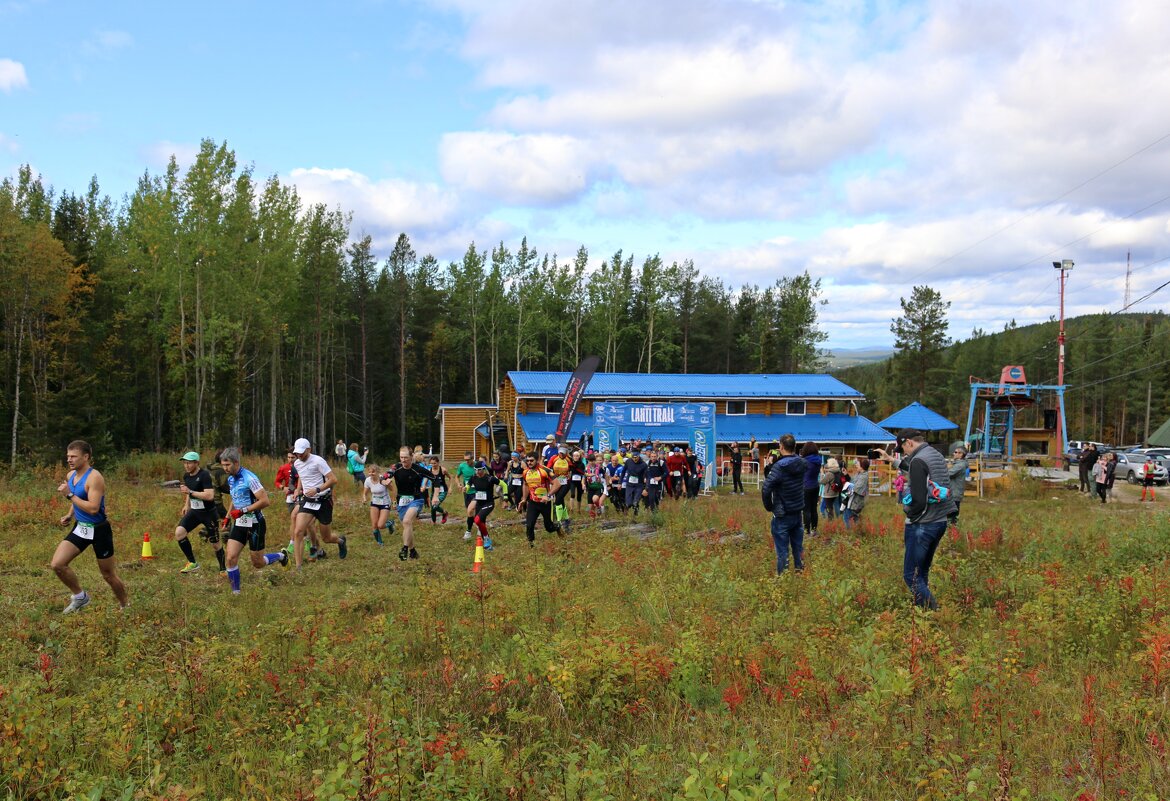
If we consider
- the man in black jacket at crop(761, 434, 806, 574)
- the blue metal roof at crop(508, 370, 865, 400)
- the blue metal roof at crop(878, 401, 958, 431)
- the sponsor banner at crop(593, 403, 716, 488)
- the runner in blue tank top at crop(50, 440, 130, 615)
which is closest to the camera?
the runner in blue tank top at crop(50, 440, 130, 615)

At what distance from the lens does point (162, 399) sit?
45.0 metres

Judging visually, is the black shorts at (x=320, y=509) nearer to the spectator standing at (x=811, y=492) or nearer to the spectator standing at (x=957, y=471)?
the spectator standing at (x=811, y=492)

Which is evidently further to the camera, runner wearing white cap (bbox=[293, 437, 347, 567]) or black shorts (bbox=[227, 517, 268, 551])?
runner wearing white cap (bbox=[293, 437, 347, 567])

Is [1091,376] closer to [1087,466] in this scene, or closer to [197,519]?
[1087,466]

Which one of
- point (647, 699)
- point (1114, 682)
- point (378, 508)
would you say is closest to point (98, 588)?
point (378, 508)

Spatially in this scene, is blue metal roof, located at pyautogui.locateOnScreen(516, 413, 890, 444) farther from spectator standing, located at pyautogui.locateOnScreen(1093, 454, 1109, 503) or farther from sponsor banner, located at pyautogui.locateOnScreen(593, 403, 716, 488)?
spectator standing, located at pyautogui.locateOnScreen(1093, 454, 1109, 503)

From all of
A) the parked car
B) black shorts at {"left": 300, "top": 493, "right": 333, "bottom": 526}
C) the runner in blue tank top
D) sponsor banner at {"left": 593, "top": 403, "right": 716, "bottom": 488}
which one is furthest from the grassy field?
the parked car

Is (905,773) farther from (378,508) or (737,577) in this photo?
(378,508)

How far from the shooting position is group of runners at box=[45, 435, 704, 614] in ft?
25.6

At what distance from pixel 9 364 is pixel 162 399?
538 inches

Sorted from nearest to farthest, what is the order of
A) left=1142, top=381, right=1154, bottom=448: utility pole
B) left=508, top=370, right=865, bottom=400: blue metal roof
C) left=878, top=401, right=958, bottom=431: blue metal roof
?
left=508, top=370, right=865, bottom=400: blue metal roof, left=878, top=401, right=958, bottom=431: blue metal roof, left=1142, top=381, right=1154, bottom=448: utility pole

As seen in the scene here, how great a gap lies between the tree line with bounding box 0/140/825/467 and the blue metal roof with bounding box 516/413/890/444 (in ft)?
49.8

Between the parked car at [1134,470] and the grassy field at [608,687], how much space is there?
22686 millimetres

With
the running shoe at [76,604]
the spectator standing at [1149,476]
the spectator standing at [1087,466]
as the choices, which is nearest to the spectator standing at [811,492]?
the running shoe at [76,604]
